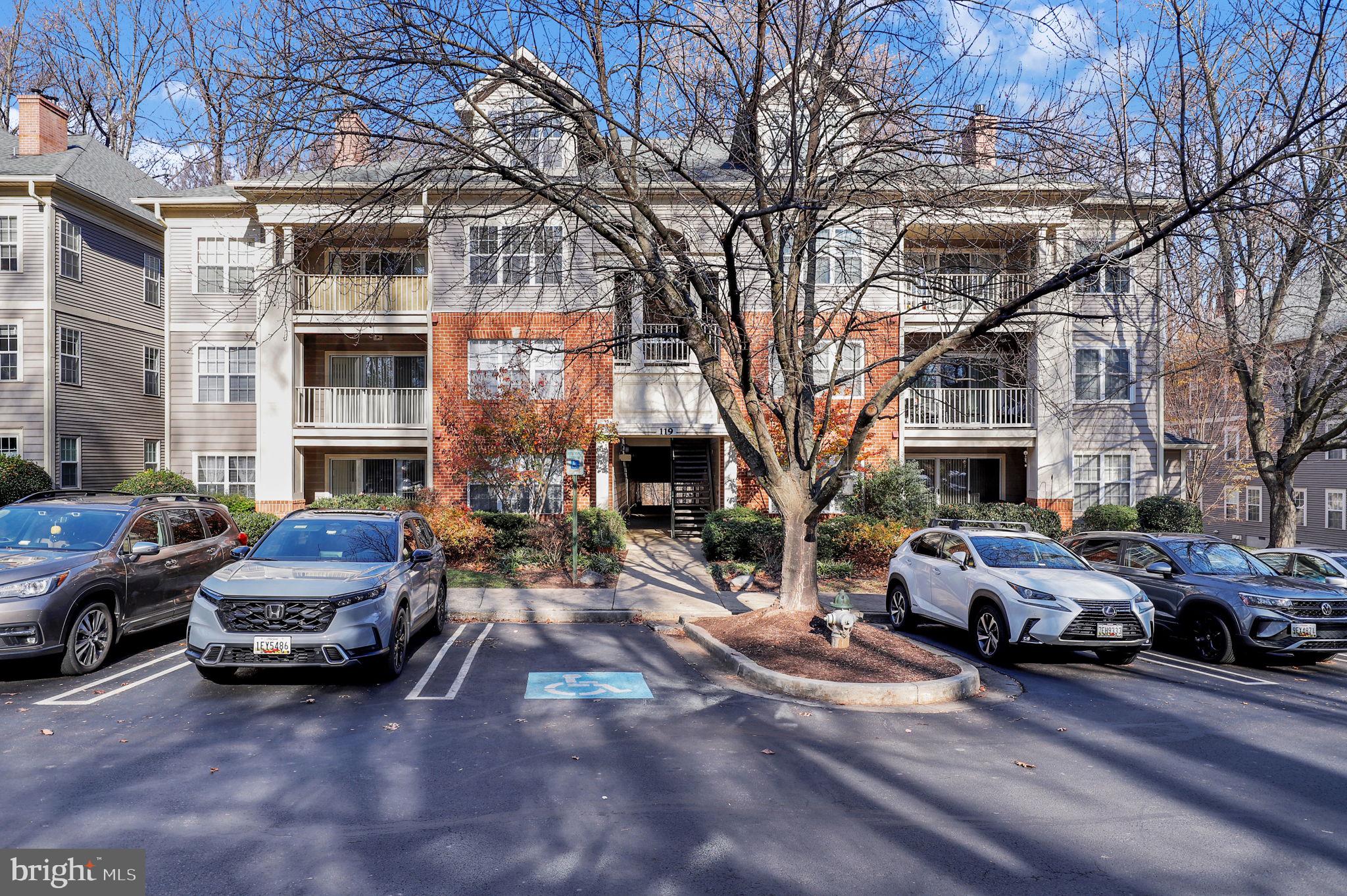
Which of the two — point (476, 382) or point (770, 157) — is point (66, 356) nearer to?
point (476, 382)

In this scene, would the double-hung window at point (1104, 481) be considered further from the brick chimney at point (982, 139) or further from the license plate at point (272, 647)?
the license plate at point (272, 647)

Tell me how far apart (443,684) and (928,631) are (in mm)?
7056

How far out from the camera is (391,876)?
3.91m

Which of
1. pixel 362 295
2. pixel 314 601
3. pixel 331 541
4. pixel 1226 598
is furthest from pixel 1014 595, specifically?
pixel 362 295

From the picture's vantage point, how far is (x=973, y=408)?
69.5 feet

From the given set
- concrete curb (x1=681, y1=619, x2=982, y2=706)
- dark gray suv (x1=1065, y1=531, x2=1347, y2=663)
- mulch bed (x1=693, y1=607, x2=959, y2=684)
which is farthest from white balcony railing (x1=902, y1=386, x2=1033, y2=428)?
concrete curb (x1=681, y1=619, x2=982, y2=706)

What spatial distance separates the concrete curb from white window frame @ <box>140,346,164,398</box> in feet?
74.2

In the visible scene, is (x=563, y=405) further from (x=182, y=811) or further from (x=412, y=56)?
(x=182, y=811)

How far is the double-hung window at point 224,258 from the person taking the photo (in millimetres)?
21438

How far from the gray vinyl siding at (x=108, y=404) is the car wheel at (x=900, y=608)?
2052 cm

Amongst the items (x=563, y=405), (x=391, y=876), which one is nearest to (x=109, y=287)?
(x=563, y=405)

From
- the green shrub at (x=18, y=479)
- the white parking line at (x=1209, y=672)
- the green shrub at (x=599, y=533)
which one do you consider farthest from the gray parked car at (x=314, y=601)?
the green shrub at (x=18, y=479)

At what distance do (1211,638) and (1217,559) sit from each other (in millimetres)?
1465

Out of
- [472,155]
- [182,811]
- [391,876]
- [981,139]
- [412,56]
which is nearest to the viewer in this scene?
[391,876]
